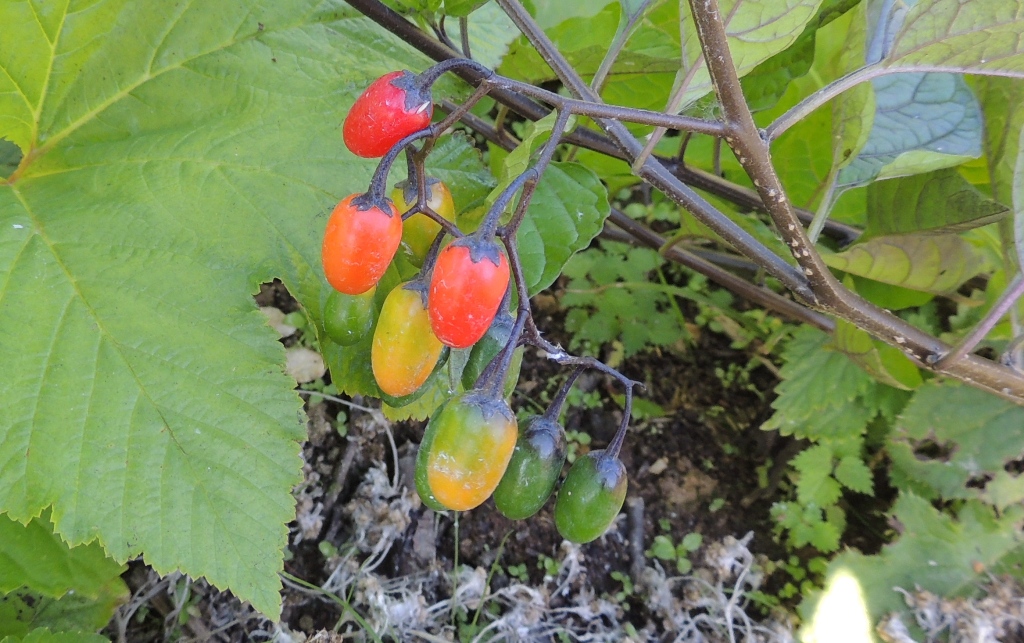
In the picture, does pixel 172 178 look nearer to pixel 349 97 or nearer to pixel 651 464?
pixel 349 97

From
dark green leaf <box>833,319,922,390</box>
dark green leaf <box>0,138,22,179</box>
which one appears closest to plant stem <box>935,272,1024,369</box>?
dark green leaf <box>833,319,922,390</box>

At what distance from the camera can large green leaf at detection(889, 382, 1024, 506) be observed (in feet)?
6.91

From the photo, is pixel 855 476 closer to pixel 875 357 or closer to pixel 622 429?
pixel 875 357

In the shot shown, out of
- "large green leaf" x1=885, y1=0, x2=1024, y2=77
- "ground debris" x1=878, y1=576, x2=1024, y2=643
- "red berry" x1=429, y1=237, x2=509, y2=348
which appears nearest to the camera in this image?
"red berry" x1=429, y1=237, x2=509, y2=348

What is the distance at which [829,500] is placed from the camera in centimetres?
234

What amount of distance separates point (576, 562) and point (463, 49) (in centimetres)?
156

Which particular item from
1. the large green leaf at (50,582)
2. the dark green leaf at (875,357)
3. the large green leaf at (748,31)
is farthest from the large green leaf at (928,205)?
the large green leaf at (50,582)

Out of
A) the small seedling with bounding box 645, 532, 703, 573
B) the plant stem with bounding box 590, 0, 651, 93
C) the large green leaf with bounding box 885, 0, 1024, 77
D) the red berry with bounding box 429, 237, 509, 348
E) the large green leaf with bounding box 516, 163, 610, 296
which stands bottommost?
the small seedling with bounding box 645, 532, 703, 573

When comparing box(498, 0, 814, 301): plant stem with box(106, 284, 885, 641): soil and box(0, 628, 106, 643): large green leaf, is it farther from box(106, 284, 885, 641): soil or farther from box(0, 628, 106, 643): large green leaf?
box(0, 628, 106, 643): large green leaf

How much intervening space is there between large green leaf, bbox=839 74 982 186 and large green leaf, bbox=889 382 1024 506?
0.98 m

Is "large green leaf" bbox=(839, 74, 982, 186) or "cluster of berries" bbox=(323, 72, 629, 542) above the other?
"large green leaf" bbox=(839, 74, 982, 186)

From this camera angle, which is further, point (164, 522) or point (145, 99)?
point (145, 99)

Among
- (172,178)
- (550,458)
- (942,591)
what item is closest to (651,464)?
(942,591)

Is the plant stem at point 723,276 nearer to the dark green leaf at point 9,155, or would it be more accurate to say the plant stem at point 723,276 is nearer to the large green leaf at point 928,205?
the large green leaf at point 928,205
